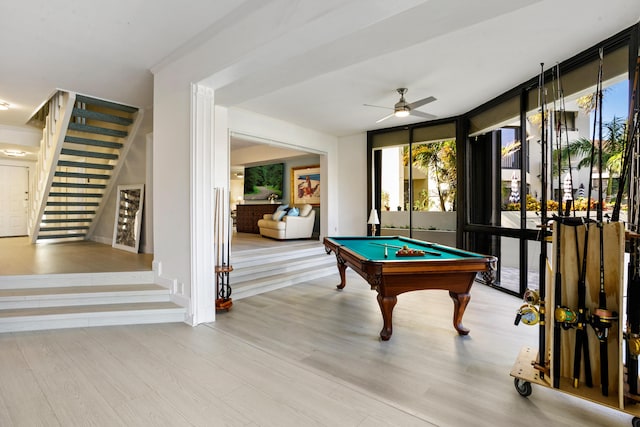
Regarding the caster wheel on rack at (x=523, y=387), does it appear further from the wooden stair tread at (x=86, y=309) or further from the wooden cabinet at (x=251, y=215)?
the wooden cabinet at (x=251, y=215)

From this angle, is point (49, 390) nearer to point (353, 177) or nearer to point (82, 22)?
point (82, 22)

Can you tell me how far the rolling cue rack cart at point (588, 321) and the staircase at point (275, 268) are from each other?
321 centimetres

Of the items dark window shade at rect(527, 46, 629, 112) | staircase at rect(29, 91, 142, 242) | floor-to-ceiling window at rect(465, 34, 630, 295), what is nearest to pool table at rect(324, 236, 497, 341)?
floor-to-ceiling window at rect(465, 34, 630, 295)

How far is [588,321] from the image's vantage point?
1765 mm

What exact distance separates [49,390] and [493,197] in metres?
5.51

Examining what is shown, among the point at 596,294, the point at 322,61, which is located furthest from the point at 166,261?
the point at 596,294

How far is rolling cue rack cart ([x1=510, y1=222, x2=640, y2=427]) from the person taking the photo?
168 centimetres

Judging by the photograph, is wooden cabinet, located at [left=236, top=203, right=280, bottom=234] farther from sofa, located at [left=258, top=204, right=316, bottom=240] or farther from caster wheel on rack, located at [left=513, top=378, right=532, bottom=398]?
caster wheel on rack, located at [left=513, top=378, right=532, bottom=398]

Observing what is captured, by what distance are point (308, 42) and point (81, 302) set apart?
3.47 meters

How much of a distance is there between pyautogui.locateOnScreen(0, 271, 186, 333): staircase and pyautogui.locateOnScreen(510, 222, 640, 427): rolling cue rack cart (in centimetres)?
317

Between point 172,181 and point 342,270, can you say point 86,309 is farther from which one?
point 342,270

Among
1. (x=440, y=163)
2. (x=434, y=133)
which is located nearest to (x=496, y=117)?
(x=434, y=133)

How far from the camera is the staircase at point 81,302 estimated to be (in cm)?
305

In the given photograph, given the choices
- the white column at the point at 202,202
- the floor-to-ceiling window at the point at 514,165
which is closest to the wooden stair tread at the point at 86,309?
the white column at the point at 202,202
